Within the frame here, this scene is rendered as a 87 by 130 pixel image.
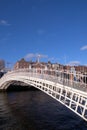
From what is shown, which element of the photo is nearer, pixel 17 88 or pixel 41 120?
pixel 41 120

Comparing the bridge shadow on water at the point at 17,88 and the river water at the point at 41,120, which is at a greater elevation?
the bridge shadow on water at the point at 17,88

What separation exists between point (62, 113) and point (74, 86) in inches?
362

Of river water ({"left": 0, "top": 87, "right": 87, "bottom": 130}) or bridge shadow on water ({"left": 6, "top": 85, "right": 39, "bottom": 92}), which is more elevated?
bridge shadow on water ({"left": 6, "top": 85, "right": 39, "bottom": 92})

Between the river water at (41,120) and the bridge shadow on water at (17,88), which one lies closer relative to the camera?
the river water at (41,120)

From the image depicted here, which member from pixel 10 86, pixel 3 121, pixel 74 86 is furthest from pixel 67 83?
pixel 10 86

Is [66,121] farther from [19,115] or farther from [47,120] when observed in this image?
[19,115]

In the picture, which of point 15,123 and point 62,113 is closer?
point 15,123

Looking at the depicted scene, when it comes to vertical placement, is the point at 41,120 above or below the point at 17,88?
below

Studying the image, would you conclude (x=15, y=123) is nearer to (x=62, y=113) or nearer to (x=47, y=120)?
(x=47, y=120)

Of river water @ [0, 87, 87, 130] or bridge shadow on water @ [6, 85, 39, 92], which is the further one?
bridge shadow on water @ [6, 85, 39, 92]

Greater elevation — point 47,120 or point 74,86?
point 74,86

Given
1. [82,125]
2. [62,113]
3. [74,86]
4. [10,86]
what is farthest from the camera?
[10,86]

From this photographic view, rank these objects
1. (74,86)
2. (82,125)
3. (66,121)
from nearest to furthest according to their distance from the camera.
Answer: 1. (74,86)
2. (82,125)
3. (66,121)

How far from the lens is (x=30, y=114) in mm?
31703
